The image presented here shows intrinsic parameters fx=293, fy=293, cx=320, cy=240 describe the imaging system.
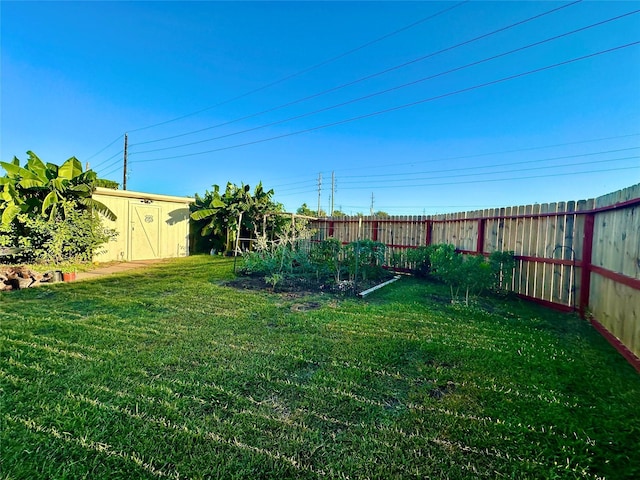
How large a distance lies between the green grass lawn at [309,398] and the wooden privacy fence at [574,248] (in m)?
0.53

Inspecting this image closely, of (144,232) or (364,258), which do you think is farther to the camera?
(144,232)

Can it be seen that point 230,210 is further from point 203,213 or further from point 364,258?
point 364,258

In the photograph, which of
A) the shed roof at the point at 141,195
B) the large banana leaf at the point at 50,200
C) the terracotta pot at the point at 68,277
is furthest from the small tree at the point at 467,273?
the shed roof at the point at 141,195

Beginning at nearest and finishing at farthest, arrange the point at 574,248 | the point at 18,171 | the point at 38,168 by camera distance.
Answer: the point at 574,248, the point at 18,171, the point at 38,168

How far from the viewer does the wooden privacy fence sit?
10.6ft

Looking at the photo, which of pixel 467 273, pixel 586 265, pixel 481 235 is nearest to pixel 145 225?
pixel 467 273

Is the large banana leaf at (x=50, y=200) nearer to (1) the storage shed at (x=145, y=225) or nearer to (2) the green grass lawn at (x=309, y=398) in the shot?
(1) the storage shed at (x=145, y=225)

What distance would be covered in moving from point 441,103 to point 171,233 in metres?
13.5

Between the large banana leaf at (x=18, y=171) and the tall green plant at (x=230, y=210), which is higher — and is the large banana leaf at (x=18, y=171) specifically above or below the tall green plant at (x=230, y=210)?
above

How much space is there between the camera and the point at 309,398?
7.65ft

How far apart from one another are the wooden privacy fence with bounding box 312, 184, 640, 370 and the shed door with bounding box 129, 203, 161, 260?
10.7m

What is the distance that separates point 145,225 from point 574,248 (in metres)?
13.5

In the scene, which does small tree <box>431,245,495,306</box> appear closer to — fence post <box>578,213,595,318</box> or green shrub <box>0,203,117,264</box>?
fence post <box>578,213,595,318</box>

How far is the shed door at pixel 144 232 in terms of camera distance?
458 inches
